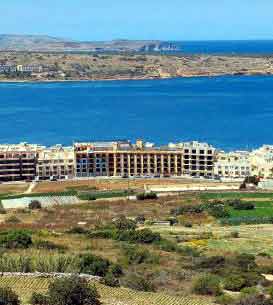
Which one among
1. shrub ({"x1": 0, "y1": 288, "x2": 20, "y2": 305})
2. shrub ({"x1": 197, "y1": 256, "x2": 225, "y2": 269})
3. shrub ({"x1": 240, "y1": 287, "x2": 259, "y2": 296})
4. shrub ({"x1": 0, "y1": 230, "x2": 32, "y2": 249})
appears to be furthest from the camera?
shrub ({"x1": 0, "y1": 230, "x2": 32, "y2": 249})

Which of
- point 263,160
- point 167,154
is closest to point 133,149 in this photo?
point 167,154

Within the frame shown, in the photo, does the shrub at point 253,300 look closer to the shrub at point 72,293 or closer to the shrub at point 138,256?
the shrub at point 72,293

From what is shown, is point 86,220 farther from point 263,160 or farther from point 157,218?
point 263,160

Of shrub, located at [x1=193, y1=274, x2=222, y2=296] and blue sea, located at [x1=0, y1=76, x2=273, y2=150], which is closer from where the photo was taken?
shrub, located at [x1=193, y1=274, x2=222, y2=296]

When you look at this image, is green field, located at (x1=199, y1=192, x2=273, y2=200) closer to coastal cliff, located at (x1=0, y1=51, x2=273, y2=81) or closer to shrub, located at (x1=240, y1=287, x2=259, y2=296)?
shrub, located at (x1=240, y1=287, x2=259, y2=296)

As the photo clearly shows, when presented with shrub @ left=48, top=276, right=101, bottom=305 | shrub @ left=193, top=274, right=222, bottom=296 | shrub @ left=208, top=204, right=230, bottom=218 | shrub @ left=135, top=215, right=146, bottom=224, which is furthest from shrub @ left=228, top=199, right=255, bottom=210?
shrub @ left=48, top=276, right=101, bottom=305
